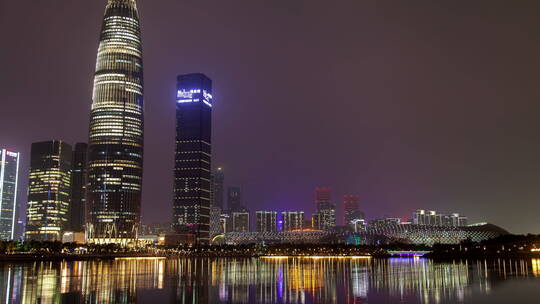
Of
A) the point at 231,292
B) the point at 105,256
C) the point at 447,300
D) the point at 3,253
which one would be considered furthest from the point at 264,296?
the point at 105,256

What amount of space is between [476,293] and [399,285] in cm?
1030

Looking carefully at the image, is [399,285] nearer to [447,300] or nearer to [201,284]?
[447,300]

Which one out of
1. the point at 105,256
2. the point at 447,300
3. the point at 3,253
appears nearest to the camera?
the point at 447,300

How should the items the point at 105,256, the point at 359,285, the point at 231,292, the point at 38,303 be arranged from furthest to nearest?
the point at 105,256
the point at 359,285
the point at 231,292
the point at 38,303

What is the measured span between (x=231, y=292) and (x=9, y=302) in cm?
2042

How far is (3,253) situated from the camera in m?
171

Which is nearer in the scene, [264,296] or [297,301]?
[297,301]

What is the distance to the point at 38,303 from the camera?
1766 inches

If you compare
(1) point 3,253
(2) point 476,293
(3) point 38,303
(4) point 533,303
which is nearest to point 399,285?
(2) point 476,293

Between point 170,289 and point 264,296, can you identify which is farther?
point 170,289

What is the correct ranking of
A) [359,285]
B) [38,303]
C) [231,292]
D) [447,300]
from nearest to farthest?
1. [38,303]
2. [447,300]
3. [231,292]
4. [359,285]

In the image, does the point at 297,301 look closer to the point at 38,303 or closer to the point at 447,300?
the point at 447,300

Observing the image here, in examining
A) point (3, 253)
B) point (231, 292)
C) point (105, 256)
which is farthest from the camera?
point (105, 256)

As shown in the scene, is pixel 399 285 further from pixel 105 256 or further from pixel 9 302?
pixel 105 256
